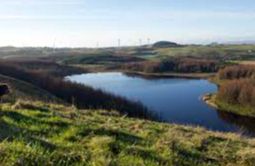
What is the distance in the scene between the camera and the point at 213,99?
105m

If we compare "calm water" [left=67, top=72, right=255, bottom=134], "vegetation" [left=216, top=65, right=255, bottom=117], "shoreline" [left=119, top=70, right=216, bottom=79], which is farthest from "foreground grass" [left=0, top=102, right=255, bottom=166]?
"shoreline" [left=119, top=70, right=216, bottom=79]

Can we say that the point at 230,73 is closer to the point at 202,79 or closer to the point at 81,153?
the point at 202,79

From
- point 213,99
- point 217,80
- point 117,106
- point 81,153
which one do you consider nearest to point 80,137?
point 81,153

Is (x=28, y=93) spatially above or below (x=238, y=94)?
above

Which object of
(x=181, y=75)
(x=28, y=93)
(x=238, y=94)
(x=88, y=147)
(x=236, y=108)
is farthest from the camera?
(x=181, y=75)

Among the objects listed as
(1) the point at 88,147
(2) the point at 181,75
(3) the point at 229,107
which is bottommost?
(2) the point at 181,75

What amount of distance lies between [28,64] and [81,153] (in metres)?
163

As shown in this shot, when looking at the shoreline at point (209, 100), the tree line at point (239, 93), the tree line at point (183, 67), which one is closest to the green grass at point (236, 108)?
the shoreline at point (209, 100)

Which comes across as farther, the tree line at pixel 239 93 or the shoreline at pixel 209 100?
the tree line at pixel 239 93

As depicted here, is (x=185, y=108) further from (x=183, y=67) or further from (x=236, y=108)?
(x=183, y=67)

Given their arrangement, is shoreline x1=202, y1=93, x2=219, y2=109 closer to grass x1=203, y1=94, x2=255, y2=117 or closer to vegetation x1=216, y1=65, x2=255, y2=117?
grass x1=203, y1=94, x2=255, y2=117

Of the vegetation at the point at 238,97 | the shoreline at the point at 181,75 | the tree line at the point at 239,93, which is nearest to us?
the vegetation at the point at 238,97

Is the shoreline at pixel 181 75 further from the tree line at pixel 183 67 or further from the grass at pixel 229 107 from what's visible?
the grass at pixel 229 107

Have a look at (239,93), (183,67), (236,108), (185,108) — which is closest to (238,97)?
(239,93)
